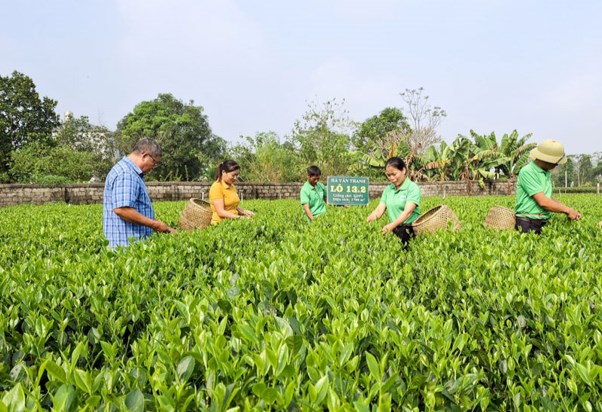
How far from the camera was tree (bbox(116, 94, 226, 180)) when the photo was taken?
44.2 metres

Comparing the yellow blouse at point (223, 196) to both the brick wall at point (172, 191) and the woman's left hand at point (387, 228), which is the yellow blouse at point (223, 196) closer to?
the woman's left hand at point (387, 228)

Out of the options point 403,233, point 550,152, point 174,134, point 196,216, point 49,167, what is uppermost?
point 174,134

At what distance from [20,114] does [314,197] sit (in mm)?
35377

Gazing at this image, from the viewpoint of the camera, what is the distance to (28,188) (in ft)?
55.0

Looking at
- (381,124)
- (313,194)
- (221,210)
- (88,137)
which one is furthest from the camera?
(381,124)

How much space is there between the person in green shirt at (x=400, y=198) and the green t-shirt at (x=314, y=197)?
5.72 feet

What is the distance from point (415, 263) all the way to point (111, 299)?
2.30m

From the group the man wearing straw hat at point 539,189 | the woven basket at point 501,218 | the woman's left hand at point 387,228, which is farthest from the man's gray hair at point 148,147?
the woven basket at point 501,218

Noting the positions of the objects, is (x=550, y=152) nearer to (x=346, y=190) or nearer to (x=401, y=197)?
(x=401, y=197)

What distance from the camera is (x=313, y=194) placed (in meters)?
7.26

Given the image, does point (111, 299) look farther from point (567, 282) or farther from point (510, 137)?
point (510, 137)

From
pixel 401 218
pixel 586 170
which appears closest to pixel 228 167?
pixel 401 218

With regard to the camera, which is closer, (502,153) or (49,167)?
(49,167)

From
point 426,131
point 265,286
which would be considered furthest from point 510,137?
point 265,286
